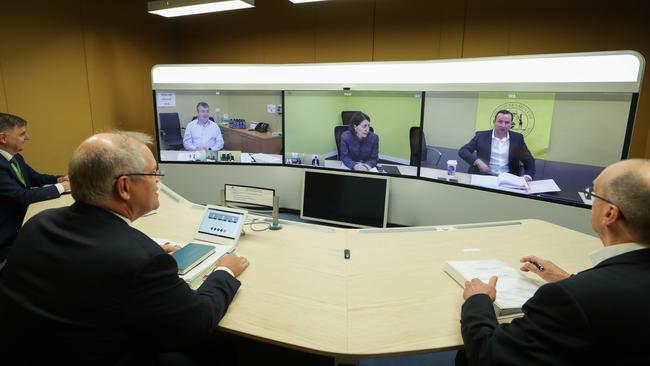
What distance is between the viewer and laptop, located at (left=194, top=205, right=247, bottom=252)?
74.1 inches

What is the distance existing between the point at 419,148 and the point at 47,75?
13.4ft

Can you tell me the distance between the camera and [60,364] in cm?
99

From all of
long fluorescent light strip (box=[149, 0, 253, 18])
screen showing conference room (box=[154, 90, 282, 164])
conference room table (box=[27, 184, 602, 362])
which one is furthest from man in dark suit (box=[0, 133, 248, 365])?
screen showing conference room (box=[154, 90, 282, 164])

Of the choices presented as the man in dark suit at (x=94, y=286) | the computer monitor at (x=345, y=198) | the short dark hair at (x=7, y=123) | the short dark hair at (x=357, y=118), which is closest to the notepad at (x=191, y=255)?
the man in dark suit at (x=94, y=286)

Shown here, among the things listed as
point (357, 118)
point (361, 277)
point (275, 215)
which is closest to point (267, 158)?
point (357, 118)

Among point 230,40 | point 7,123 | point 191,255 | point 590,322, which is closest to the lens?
point 590,322

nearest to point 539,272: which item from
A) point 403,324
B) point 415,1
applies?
point 403,324

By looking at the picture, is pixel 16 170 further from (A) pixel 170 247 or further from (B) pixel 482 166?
(B) pixel 482 166

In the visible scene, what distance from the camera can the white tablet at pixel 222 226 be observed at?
1.88m

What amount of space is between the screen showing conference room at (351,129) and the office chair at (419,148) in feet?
0.13

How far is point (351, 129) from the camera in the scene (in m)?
3.92

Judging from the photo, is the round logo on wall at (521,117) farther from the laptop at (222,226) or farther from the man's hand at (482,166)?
the laptop at (222,226)

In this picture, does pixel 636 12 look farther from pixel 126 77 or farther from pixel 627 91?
pixel 126 77

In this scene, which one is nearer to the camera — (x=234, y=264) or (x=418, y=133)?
(x=234, y=264)
